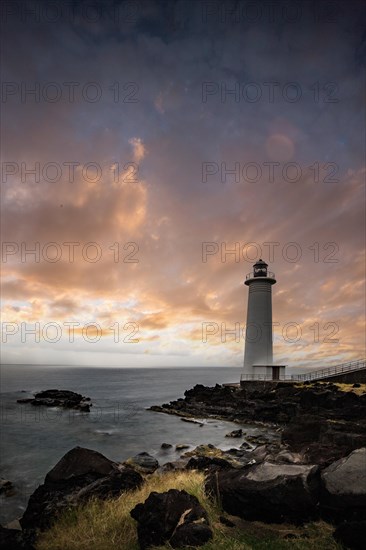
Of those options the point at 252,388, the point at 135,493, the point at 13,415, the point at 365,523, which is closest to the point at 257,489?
the point at 365,523

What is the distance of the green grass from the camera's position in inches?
251

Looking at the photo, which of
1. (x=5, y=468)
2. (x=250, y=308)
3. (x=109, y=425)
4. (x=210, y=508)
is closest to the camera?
(x=210, y=508)

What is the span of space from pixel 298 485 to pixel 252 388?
3717 centimetres

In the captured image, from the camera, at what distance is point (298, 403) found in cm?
3409

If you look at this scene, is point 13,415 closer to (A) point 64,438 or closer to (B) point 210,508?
(A) point 64,438

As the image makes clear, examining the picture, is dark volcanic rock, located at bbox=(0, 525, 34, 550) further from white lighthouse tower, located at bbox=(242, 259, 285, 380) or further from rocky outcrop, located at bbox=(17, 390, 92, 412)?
rocky outcrop, located at bbox=(17, 390, 92, 412)

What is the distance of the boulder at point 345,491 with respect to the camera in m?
6.86

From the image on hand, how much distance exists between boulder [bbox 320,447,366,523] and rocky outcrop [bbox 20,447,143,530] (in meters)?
5.68

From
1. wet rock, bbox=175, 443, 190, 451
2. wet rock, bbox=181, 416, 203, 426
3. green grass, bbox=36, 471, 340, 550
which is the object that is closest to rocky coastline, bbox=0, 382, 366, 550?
green grass, bbox=36, 471, 340, 550

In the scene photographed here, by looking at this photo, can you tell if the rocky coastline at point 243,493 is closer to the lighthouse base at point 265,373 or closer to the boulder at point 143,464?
the boulder at point 143,464

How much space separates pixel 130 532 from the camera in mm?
7434

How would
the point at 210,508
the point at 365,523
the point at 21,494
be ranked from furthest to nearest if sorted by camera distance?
the point at 21,494
the point at 210,508
the point at 365,523

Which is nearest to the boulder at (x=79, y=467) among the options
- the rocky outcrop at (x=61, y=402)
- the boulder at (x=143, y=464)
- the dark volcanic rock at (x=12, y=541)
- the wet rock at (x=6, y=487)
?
A: the dark volcanic rock at (x=12, y=541)

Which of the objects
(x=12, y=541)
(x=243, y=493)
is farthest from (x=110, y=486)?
(x=243, y=493)
